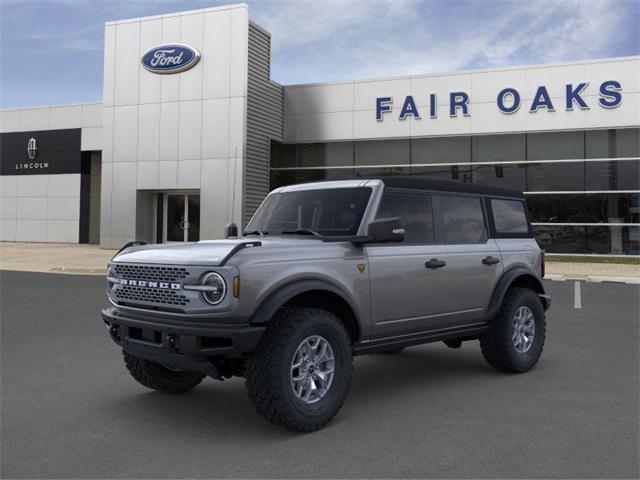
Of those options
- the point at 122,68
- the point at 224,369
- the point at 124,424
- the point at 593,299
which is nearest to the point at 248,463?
the point at 224,369

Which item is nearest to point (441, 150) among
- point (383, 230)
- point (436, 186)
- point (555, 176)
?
point (555, 176)

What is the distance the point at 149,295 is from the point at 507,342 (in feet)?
11.4

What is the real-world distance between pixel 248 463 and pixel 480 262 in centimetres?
311

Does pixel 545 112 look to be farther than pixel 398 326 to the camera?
Yes

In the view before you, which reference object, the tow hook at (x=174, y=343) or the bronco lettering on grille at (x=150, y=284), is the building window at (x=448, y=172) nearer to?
the bronco lettering on grille at (x=150, y=284)

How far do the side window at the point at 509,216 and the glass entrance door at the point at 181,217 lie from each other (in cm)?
2108

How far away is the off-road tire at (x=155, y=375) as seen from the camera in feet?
16.9

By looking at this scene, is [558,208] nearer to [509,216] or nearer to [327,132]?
[327,132]

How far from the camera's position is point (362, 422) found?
179 inches

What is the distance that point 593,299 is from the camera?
12578 millimetres

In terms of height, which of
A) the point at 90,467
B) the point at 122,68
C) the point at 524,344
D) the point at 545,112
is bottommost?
the point at 90,467

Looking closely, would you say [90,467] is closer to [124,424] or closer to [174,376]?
[124,424]

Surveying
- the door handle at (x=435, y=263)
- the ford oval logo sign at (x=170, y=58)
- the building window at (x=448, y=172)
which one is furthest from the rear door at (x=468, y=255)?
the ford oval logo sign at (x=170, y=58)

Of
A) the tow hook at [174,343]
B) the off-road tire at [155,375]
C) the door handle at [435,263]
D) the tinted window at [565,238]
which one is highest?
the tinted window at [565,238]
